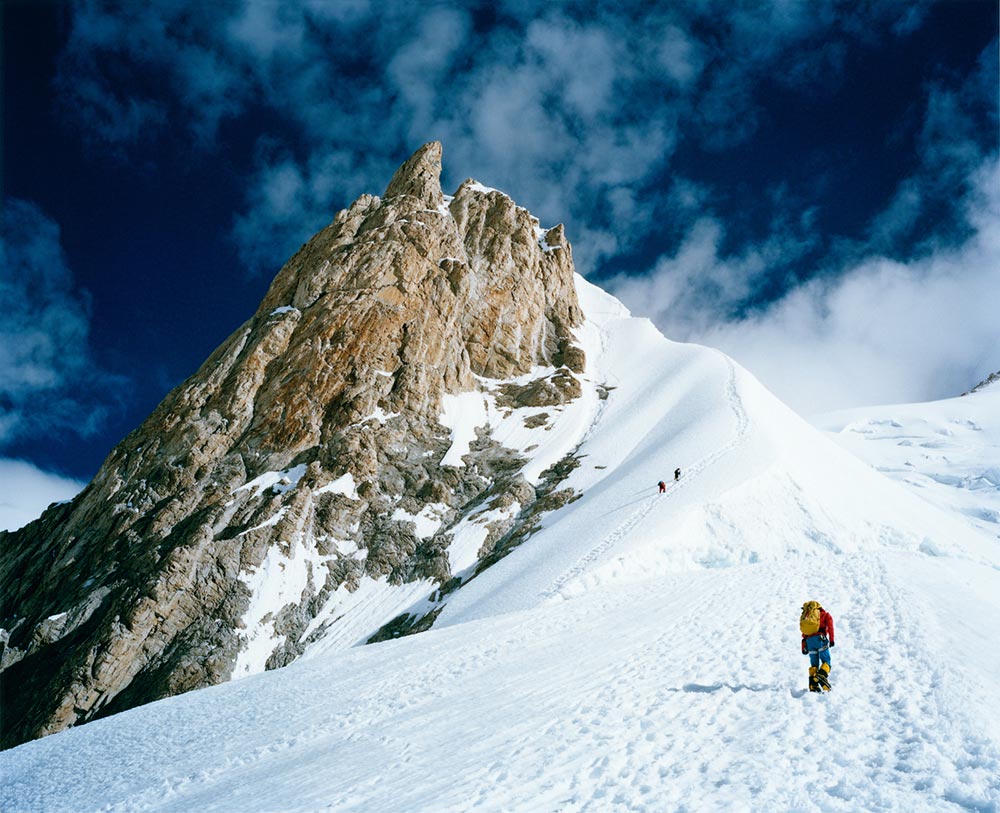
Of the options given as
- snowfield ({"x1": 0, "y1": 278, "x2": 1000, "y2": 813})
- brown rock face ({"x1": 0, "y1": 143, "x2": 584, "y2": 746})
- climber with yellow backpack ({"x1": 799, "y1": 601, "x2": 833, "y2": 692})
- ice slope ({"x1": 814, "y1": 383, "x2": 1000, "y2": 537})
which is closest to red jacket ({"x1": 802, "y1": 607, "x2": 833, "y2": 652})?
climber with yellow backpack ({"x1": 799, "y1": 601, "x2": 833, "y2": 692})

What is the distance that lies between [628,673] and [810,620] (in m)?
3.82

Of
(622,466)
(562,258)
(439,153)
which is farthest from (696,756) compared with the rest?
(439,153)

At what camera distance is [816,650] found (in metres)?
9.41

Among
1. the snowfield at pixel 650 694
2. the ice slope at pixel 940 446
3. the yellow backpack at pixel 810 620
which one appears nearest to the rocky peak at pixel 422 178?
the snowfield at pixel 650 694

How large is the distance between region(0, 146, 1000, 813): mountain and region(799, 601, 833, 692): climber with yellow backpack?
1.13ft

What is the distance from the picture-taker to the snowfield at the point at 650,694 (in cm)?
689

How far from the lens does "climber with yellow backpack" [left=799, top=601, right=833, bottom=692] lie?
919cm

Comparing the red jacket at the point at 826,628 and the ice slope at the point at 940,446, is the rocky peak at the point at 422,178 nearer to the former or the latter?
the ice slope at the point at 940,446

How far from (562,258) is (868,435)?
5544 cm

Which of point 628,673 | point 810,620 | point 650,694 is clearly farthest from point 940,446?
point 650,694

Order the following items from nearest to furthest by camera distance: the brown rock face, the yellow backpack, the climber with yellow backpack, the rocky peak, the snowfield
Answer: the snowfield
the climber with yellow backpack
the yellow backpack
the brown rock face
the rocky peak

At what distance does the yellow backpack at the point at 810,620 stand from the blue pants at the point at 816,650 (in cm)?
11

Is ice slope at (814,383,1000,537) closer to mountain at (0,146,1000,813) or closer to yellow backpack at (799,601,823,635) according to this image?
mountain at (0,146,1000,813)

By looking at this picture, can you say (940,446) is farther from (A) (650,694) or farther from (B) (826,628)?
(A) (650,694)
